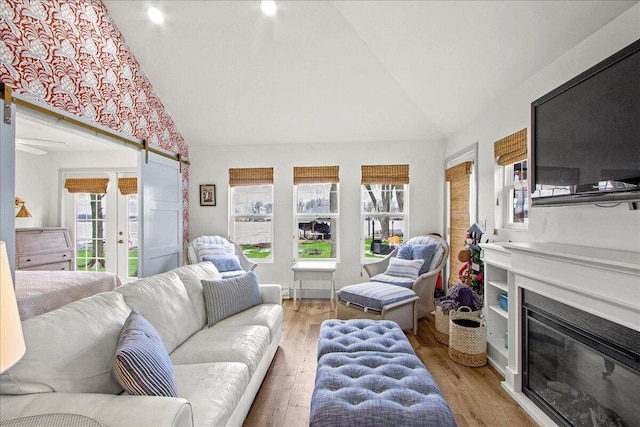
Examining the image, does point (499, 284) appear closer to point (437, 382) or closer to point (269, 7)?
point (437, 382)

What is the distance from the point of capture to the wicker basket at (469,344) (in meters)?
2.59

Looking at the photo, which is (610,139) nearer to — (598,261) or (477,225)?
(598,261)

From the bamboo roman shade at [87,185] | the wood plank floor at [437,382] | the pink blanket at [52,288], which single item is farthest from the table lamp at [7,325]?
the bamboo roman shade at [87,185]

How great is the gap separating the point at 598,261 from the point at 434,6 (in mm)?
1992

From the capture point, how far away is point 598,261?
1.40 m

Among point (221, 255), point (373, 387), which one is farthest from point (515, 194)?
point (221, 255)

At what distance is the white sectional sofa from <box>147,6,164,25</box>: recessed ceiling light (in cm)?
248

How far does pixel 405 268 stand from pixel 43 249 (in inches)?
192

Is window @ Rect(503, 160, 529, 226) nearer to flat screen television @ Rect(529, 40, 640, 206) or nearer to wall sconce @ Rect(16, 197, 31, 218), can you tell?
flat screen television @ Rect(529, 40, 640, 206)

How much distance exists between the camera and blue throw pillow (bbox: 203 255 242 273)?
4.08 m

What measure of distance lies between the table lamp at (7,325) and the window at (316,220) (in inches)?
160

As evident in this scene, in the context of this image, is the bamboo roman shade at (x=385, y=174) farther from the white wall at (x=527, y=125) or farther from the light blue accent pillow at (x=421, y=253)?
the white wall at (x=527, y=125)

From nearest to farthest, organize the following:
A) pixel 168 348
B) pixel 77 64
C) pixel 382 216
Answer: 1. pixel 168 348
2. pixel 77 64
3. pixel 382 216

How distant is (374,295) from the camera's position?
321 centimetres
